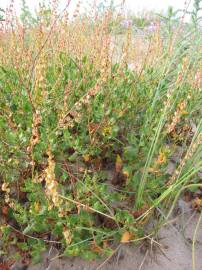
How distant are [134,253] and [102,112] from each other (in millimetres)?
803

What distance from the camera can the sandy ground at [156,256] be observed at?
1.72 m

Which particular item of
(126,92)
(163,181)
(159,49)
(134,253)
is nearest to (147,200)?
(163,181)

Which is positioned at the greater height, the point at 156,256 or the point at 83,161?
the point at 83,161

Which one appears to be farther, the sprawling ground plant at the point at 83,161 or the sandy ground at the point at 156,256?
the sandy ground at the point at 156,256

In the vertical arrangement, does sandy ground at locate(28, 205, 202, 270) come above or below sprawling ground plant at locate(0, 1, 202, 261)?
below

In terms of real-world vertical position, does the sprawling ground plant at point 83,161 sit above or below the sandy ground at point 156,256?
above

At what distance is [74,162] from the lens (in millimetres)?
2039

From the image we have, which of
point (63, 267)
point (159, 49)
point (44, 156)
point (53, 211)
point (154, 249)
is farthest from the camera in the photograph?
point (159, 49)

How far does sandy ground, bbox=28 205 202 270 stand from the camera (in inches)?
67.7

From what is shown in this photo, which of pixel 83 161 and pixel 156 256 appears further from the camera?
→ pixel 83 161

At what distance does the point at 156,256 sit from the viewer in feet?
5.93

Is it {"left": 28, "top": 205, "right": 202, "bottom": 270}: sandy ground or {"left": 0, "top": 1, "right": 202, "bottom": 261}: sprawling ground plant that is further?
{"left": 28, "top": 205, "right": 202, "bottom": 270}: sandy ground

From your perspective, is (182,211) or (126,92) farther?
(126,92)

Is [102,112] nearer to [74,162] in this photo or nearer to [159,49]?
[74,162]
